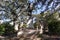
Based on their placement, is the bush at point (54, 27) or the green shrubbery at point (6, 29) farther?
the bush at point (54, 27)

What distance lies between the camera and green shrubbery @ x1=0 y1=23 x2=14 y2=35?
2353 centimetres

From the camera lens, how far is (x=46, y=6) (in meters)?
17.3

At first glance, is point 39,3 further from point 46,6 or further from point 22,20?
point 22,20

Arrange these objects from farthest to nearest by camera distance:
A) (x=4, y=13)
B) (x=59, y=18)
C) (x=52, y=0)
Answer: (x=59, y=18) < (x=4, y=13) < (x=52, y=0)

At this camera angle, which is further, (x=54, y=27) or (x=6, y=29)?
(x=54, y=27)

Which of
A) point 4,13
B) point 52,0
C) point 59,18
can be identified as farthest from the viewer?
point 59,18

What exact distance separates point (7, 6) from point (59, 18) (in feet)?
25.2

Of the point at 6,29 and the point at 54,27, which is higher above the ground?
the point at 6,29

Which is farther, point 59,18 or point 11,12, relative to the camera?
point 59,18

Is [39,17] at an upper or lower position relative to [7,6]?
lower

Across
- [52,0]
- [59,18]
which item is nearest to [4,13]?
[52,0]

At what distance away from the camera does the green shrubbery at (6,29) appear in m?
23.5

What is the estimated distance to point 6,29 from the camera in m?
24.5

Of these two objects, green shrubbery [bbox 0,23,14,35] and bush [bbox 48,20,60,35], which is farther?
bush [bbox 48,20,60,35]
